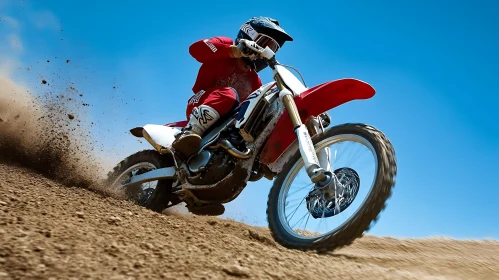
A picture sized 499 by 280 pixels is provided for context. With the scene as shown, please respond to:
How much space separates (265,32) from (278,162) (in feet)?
4.61

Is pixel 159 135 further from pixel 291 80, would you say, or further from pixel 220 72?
pixel 291 80

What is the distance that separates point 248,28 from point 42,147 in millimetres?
2995

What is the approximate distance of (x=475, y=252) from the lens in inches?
176

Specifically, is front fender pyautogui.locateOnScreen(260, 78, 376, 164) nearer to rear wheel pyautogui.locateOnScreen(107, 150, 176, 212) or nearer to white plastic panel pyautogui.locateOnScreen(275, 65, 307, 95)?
white plastic panel pyautogui.locateOnScreen(275, 65, 307, 95)

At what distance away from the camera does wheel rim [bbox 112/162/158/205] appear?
5.46 m

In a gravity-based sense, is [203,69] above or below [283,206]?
above

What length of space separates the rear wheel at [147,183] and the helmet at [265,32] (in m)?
1.71

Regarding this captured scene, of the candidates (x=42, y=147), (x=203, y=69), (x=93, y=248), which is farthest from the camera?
(x=42, y=147)

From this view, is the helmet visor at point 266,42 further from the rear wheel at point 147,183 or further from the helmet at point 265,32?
the rear wheel at point 147,183

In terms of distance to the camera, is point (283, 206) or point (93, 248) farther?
point (283, 206)

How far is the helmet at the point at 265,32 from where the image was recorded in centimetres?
482

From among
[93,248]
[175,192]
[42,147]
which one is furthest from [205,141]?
[93,248]

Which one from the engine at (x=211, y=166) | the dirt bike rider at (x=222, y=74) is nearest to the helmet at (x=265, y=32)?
the dirt bike rider at (x=222, y=74)

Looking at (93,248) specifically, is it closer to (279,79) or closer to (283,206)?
(283,206)
